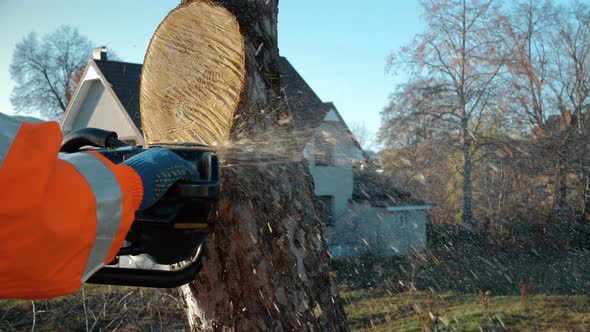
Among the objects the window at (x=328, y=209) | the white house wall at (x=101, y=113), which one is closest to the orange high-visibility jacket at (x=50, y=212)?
the white house wall at (x=101, y=113)

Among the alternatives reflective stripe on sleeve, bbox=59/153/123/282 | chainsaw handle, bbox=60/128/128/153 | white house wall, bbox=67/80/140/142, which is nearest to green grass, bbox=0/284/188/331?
chainsaw handle, bbox=60/128/128/153

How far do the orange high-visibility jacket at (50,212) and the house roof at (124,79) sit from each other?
14.8m

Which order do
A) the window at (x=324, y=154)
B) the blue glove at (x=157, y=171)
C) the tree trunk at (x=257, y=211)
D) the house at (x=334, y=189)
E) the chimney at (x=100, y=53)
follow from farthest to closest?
the chimney at (x=100, y=53) → the house at (x=334, y=189) → the window at (x=324, y=154) → the tree trunk at (x=257, y=211) → the blue glove at (x=157, y=171)

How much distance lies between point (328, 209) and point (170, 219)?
1700cm

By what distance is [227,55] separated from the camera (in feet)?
8.08

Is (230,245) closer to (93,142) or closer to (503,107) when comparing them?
(93,142)

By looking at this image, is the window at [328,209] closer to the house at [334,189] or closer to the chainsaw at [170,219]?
the house at [334,189]

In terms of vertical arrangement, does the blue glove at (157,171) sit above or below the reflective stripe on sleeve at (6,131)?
below

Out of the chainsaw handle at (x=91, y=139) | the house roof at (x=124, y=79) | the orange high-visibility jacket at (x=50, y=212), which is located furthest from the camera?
the house roof at (x=124, y=79)

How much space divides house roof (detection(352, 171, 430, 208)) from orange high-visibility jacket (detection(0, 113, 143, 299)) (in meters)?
17.4

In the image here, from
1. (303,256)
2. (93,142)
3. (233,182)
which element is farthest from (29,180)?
(303,256)

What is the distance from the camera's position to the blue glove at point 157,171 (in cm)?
142

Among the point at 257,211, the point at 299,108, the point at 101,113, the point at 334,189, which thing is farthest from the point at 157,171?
the point at 334,189

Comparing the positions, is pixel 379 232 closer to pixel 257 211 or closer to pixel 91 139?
pixel 257 211
